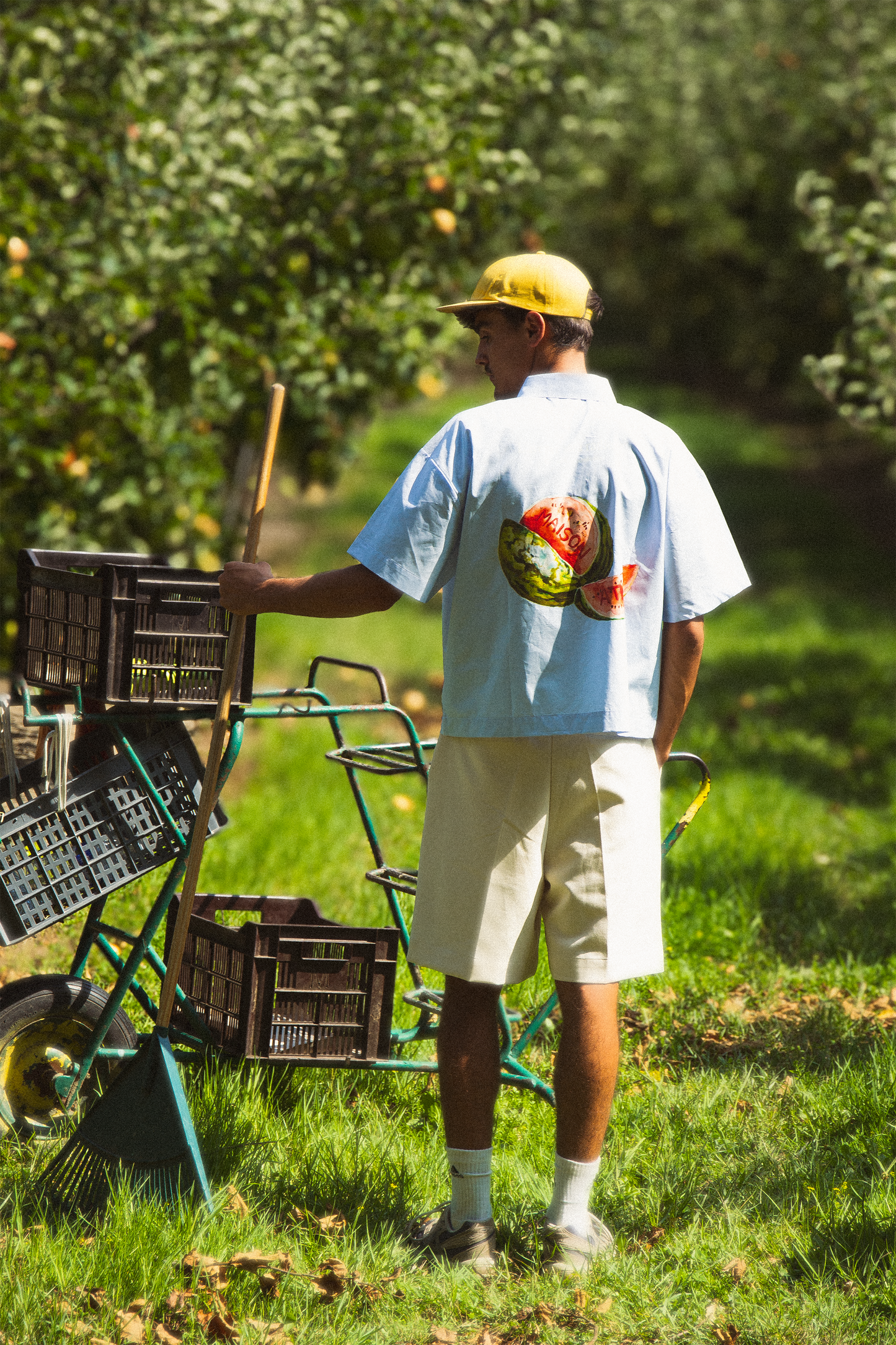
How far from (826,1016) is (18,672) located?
256cm

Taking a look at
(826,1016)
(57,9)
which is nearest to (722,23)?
(57,9)

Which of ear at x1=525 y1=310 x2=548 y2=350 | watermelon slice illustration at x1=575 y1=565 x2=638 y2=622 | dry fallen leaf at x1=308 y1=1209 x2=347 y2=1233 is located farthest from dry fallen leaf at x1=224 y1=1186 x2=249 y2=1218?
ear at x1=525 y1=310 x2=548 y2=350

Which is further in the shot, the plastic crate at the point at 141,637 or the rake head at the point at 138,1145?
the plastic crate at the point at 141,637

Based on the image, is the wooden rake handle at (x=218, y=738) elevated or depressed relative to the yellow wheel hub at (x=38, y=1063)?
elevated

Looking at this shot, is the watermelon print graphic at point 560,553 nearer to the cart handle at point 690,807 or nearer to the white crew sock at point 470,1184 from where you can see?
the cart handle at point 690,807

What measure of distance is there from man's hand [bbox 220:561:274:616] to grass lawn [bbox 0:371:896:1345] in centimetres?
126

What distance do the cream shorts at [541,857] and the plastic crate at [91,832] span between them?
773mm

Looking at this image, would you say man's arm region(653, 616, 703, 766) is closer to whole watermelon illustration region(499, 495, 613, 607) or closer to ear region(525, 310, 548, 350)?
whole watermelon illustration region(499, 495, 613, 607)

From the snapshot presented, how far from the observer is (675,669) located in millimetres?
2848

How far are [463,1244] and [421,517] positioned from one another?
149 centimetres

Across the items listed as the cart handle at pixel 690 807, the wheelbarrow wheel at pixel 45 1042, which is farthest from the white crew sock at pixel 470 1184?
the wheelbarrow wheel at pixel 45 1042

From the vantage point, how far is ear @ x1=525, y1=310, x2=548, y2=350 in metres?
2.76

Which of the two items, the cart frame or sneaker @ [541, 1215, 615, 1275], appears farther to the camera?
the cart frame

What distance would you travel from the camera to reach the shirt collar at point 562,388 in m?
2.73
